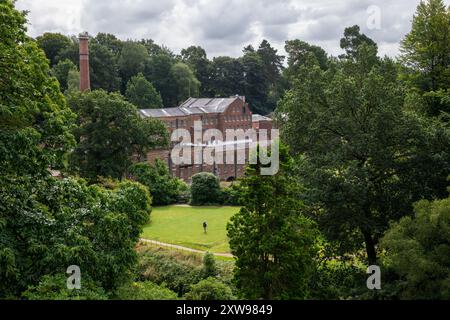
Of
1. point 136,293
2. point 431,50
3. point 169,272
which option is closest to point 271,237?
point 136,293

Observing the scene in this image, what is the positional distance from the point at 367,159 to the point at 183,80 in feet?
254

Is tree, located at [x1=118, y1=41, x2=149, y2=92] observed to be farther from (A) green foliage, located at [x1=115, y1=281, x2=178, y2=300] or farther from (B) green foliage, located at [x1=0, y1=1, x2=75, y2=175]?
(B) green foliage, located at [x1=0, y1=1, x2=75, y2=175]

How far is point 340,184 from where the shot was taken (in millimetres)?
23469

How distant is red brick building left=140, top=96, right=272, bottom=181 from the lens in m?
65.5

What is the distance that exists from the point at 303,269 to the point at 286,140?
10.4 meters

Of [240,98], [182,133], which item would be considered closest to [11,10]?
[182,133]

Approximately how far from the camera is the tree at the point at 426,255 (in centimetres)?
1733

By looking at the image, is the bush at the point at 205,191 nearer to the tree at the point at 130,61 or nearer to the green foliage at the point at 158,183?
the green foliage at the point at 158,183

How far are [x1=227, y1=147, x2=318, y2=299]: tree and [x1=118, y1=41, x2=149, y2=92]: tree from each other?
8570 centimetres

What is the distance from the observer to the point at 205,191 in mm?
51594

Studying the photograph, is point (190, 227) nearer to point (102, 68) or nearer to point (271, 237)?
point (271, 237)

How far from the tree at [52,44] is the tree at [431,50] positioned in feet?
242

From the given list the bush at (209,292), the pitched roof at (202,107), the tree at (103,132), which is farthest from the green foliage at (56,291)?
the pitched roof at (202,107)
